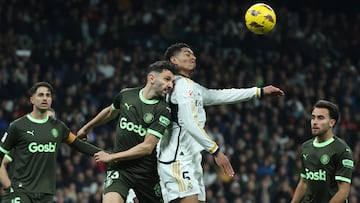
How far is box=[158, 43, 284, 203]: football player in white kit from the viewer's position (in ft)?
25.4

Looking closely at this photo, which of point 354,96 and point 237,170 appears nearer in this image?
point 237,170

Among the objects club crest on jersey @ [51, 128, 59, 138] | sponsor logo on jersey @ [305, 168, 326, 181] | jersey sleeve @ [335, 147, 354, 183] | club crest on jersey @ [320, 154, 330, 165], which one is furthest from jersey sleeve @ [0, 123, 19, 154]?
jersey sleeve @ [335, 147, 354, 183]

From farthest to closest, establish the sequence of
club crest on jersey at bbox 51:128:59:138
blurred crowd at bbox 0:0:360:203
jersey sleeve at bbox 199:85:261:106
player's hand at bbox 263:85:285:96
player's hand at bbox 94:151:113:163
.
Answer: blurred crowd at bbox 0:0:360:203 < club crest on jersey at bbox 51:128:59:138 < jersey sleeve at bbox 199:85:261:106 < player's hand at bbox 263:85:285:96 < player's hand at bbox 94:151:113:163

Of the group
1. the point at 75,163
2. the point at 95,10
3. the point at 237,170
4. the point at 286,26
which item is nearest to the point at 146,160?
the point at 75,163

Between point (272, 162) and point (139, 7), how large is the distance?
6.34m

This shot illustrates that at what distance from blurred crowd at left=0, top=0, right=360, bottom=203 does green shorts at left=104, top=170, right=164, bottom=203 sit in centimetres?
638

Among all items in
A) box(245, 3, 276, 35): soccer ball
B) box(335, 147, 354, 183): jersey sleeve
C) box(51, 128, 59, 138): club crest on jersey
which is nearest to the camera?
box(335, 147, 354, 183): jersey sleeve

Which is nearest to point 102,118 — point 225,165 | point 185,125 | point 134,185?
point 134,185

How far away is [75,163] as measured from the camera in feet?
49.6

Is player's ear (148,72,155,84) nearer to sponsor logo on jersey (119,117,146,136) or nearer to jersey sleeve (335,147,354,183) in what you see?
sponsor logo on jersey (119,117,146,136)

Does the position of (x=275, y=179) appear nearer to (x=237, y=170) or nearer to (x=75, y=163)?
(x=237, y=170)

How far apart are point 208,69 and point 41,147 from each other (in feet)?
37.7

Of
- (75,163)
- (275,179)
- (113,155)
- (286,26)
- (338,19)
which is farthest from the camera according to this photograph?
(338,19)

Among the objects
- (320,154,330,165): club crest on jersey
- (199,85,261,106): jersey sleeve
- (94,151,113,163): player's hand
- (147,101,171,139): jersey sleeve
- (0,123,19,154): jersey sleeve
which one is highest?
(199,85,261,106): jersey sleeve
